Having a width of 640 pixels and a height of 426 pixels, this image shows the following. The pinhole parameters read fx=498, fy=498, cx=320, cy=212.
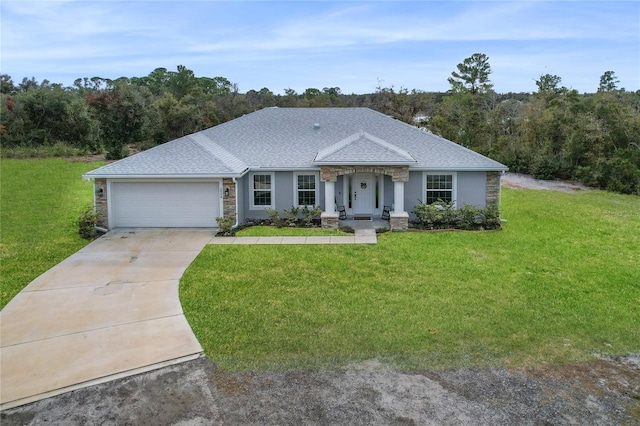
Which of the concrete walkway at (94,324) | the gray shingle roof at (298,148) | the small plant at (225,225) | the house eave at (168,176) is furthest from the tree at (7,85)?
the concrete walkway at (94,324)

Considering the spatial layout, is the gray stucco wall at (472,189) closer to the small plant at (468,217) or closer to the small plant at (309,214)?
the small plant at (468,217)

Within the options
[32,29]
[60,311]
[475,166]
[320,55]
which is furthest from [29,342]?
[320,55]

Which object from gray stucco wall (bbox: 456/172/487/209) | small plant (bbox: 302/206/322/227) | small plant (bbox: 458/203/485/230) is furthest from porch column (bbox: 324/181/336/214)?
gray stucco wall (bbox: 456/172/487/209)

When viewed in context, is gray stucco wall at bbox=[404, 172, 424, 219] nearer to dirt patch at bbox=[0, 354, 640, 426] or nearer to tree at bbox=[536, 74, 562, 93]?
dirt patch at bbox=[0, 354, 640, 426]

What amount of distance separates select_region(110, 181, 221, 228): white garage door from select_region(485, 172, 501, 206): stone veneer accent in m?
10.2

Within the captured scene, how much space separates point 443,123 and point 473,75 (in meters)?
22.9

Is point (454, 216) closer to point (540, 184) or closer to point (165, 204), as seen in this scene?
point (165, 204)

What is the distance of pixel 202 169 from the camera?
694 inches

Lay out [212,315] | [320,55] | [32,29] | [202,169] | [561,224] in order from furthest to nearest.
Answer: [320,55], [561,224], [202,169], [32,29], [212,315]

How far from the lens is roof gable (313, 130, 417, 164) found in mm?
18016

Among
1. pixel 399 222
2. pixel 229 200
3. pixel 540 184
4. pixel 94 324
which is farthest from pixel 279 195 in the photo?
pixel 540 184

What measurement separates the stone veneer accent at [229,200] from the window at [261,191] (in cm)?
179

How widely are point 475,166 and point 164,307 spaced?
42.2 feet

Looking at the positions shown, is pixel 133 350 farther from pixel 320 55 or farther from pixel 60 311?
pixel 320 55
